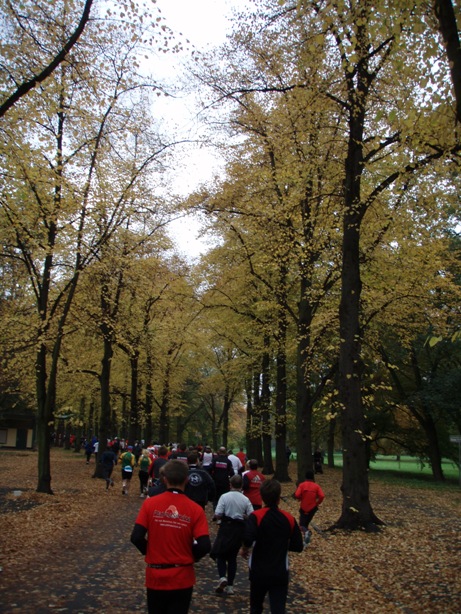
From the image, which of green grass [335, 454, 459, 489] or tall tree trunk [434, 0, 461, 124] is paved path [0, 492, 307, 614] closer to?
tall tree trunk [434, 0, 461, 124]

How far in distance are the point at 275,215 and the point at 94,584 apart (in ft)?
38.8

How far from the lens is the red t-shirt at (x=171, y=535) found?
405cm

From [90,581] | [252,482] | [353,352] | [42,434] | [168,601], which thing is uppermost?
[353,352]

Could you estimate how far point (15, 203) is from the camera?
15117mm

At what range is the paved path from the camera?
6.61 metres

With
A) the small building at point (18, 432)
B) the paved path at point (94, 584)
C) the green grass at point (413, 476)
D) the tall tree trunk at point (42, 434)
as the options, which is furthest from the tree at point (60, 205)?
the small building at point (18, 432)

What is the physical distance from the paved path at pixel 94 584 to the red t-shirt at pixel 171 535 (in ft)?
9.69

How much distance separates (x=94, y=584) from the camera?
25.0 feet

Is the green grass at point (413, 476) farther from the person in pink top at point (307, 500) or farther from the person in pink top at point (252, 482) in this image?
the person in pink top at point (252, 482)

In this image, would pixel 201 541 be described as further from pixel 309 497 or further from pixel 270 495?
pixel 309 497

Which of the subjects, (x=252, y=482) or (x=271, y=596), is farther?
(x=252, y=482)

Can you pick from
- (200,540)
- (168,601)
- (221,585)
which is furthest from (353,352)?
(168,601)

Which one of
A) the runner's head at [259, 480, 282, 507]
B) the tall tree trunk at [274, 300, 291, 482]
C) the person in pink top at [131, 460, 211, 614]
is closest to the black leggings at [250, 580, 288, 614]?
the runner's head at [259, 480, 282, 507]

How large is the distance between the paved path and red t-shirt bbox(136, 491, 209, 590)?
2954 millimetres
